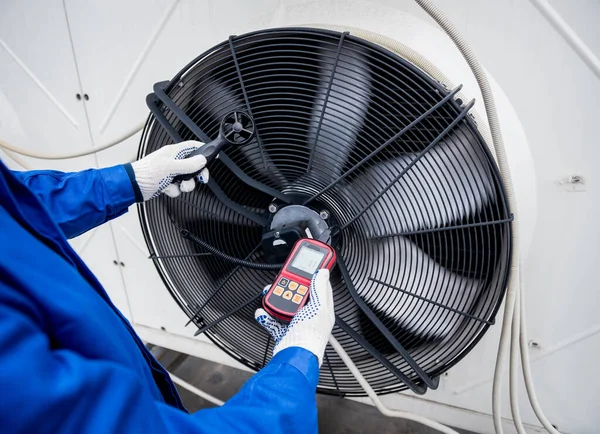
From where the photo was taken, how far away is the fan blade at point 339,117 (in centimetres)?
91

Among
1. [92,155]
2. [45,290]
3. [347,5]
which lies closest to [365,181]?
[347,5]

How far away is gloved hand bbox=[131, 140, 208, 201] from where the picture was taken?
3.32 ft

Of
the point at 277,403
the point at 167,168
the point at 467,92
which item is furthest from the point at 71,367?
the point at 467,92

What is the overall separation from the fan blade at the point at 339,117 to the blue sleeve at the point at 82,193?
52 cm

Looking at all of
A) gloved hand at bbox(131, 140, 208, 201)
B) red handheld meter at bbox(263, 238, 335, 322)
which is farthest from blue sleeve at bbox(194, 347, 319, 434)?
gloved hand at bbox(131, 140, 208, 201)

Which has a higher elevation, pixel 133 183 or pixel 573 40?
pixel 573 40

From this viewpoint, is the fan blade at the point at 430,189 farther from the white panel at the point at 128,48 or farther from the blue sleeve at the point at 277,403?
the white panel at the point at 128,48

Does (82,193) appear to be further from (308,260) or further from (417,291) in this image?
(417,291)

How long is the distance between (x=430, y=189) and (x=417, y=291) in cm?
31

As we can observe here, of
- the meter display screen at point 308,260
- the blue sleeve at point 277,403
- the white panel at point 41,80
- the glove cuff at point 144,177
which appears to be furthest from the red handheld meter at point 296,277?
the white panel at point 41,80

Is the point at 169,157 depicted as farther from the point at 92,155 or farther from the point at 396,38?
the point at 92,155

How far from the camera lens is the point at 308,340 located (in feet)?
2.77

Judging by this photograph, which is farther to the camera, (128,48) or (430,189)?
(128,48)

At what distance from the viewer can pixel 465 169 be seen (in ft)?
3.14
